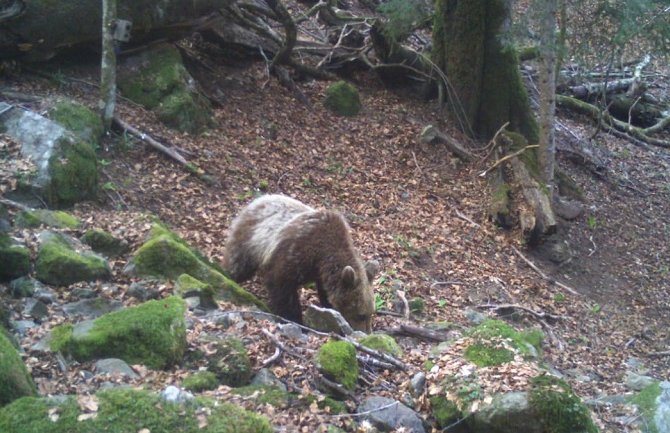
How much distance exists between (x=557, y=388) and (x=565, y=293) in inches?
257

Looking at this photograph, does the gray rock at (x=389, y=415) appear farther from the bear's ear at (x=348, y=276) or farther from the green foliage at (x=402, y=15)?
the green foliage at (x=402, y=15)

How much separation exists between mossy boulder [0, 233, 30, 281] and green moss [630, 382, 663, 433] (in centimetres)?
596

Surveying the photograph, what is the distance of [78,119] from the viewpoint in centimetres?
1085

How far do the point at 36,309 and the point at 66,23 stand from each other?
244 inches

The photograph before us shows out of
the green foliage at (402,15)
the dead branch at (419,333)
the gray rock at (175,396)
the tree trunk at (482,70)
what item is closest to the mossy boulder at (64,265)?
the gray rock at (175,396)

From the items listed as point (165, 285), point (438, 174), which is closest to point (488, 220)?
point (438, 174)

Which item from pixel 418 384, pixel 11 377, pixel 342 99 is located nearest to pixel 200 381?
pixel 11 377

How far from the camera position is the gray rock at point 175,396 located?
16.2ft

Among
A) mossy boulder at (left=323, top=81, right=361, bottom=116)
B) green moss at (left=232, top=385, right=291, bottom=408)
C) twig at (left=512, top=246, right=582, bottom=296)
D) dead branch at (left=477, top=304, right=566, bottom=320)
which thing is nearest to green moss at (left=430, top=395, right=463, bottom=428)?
green moss at (left=232, top=385, right=291, bottom=408)

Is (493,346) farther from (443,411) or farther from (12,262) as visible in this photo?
(12,262)

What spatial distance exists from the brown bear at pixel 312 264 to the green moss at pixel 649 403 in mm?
2851

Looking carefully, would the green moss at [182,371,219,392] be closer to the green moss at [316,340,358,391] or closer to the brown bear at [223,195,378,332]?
the green moss at [316,340,358,391]

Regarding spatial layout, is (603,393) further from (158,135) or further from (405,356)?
(158,135)

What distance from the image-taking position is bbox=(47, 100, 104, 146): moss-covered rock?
10648 mm
